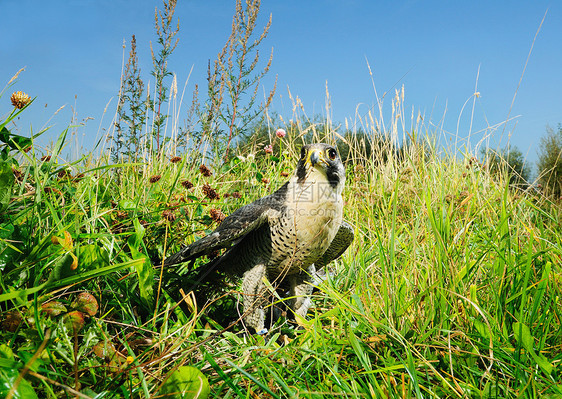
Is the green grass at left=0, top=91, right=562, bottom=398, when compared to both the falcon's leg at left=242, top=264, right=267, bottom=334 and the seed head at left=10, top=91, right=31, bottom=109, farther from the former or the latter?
the seed head at left=10, top=91, right=31, bottom=109

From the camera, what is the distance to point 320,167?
270cm

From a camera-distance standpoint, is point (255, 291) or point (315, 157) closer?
point (315, 157)

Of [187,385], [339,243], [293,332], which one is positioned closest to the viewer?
[187,385]

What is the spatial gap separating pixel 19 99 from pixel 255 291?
6.29ft

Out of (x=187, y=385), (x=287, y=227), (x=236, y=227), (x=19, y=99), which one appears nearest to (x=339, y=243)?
(x=287, y=227)

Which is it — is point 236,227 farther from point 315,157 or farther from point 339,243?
point 339,243

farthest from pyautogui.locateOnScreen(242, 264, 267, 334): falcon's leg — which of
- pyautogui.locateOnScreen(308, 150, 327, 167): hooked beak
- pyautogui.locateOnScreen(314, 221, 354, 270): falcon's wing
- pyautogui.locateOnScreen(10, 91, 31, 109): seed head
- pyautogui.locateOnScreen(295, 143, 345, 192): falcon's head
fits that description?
pyautogui.locateOnScreen(10, 91, 31, 109): seed head

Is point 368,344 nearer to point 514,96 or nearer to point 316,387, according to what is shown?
point 316,387

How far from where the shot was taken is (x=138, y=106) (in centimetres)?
554

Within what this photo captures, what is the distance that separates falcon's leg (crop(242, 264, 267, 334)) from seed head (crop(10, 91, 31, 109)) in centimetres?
179

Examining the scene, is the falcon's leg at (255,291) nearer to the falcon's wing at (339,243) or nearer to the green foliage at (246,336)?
the green foliage at (246,336)

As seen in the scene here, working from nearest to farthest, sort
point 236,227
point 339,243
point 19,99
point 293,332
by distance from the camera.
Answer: point 19,99, point 236,227, point 293,332, point 339,243

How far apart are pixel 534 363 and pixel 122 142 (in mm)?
5411

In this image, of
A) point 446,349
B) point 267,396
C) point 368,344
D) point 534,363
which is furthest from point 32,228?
point 534,363
